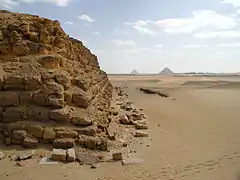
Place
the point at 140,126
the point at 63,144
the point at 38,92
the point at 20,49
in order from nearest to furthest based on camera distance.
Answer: the point at 63,144, the point at 38,92, the point at 20,49, the point at 140,126

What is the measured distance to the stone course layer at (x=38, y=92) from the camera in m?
7.47

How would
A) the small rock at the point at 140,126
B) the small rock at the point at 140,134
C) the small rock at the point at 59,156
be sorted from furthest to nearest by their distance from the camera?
the small rock at the point at 140,126
the small rock at the point at 140,134
the small rock at the point at 59,156

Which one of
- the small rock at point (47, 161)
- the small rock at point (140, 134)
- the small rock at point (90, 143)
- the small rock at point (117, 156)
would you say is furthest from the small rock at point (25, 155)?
the small rock at point (140, 134)

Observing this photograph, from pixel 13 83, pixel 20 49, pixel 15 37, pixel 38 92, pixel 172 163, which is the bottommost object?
pixel 172 163

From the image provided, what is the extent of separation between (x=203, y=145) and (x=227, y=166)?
188cm

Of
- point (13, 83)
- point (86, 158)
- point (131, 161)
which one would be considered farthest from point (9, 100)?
point (131, 161)

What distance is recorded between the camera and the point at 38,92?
7969 millimetres

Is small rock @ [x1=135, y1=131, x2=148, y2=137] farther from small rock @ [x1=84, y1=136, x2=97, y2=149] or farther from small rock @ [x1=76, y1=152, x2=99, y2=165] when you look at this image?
small rock @ [x1=76, y1=152, x2=99, y2=165]

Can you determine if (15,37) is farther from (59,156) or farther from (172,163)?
(172,163)

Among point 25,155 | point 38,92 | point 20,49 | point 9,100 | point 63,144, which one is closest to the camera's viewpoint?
point 25,155

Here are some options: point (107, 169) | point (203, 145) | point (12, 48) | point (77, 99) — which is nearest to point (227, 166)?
point (203, 145)

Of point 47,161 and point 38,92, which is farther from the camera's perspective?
point 38,92

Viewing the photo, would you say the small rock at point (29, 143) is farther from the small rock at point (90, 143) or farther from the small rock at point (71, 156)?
the small rock at point (90, 143)

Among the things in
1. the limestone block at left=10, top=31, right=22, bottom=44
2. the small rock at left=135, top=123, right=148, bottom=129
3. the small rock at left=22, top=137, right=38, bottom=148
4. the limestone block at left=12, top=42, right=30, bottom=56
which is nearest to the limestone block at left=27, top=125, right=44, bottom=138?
the small rock at left=22, top=137, right=38, bottom=148
